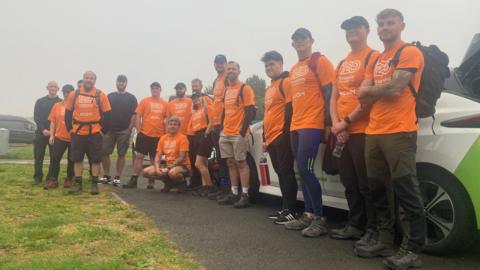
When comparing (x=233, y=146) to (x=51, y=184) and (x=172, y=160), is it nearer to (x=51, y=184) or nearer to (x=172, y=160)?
(x=172, y=160)

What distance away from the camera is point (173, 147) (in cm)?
736

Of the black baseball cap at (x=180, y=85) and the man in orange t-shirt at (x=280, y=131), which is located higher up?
the black baseball cap at (x=180, y=85)

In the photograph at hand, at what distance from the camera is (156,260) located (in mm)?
3305

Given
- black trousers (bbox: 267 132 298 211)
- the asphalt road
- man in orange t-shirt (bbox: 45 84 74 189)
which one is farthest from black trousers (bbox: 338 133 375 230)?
man in orange t-shirt (bbox: 45 84 74 189)

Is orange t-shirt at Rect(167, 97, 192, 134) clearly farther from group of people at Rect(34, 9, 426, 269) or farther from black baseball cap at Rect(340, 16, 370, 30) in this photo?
black baseball cap at Rect(340, 16, 370, 30)

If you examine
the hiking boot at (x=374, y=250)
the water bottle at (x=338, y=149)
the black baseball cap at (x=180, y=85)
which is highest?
the black baseball cap at (x=180, y=85)

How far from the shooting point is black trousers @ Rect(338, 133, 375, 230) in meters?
3.79

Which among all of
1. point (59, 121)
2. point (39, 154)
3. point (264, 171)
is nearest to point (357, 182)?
point (264, 171)

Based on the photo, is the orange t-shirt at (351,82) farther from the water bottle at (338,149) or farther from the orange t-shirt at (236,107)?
the orange t-shirt at (236,107)

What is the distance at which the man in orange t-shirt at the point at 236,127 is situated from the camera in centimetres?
588

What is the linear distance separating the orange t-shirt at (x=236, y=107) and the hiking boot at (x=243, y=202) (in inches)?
34.1

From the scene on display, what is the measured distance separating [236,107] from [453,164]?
10.4ft

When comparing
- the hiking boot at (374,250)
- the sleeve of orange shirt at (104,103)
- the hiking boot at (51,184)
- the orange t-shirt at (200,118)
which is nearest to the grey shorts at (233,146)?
the orange t-shirt at (200,118)

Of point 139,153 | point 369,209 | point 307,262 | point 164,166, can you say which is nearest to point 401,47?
point 369,209
